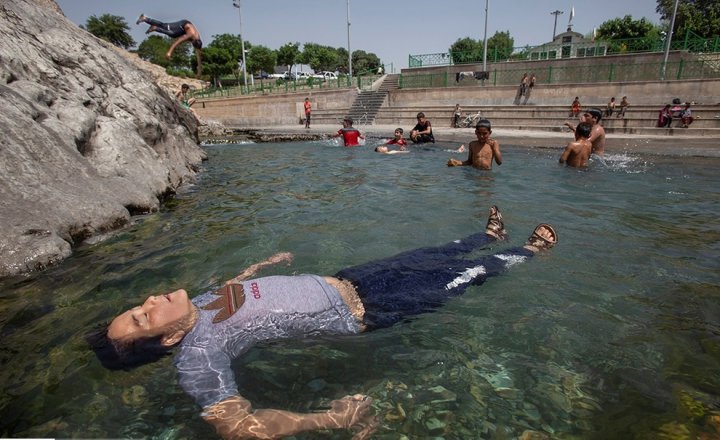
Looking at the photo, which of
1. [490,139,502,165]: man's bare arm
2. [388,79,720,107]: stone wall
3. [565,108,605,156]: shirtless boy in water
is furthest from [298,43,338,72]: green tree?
[490,139,502,165]: man's bare arm

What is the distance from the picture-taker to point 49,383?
248 cm

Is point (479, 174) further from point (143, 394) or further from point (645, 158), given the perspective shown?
point (143, 394)

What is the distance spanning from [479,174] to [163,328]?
8019 millimetres

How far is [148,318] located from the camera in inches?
92.7

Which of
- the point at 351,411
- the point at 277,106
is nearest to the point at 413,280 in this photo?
the point at 351,411

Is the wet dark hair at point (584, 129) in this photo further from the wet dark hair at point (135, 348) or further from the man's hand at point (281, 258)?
the wet dark hair at point (135, 348)

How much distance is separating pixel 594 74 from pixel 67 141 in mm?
25929

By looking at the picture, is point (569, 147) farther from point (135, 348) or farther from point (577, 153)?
point (135, 348)

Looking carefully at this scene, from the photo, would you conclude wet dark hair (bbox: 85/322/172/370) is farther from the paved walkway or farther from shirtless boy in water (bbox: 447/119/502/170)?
the paved walkway

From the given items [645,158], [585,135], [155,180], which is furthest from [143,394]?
[645,158]

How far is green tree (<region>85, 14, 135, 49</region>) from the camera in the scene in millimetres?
73938

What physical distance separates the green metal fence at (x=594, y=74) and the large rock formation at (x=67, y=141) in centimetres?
2193

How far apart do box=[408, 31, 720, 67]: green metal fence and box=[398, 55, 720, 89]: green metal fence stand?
3.28m

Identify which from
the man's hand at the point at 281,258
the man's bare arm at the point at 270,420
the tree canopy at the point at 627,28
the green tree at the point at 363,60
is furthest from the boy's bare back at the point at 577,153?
the green tree at the point at 363,60
